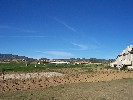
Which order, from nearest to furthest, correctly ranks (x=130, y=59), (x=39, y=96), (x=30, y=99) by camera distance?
(x=30, y=99), (x=39, y=96), (x=130, y=59)

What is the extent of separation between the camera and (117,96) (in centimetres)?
1764

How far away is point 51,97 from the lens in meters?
17.1

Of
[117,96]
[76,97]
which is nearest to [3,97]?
[76,97]

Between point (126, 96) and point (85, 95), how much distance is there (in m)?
2.65

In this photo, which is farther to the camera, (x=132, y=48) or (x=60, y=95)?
(x=132, y=48)

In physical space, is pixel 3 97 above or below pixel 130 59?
below

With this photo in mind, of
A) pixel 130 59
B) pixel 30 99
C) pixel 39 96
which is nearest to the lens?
pixel 30 99

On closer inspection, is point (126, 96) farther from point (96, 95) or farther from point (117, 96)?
point (96, 95)

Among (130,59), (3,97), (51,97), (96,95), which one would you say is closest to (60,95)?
(51,97)

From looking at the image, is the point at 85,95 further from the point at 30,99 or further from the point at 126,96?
the point at 30,99

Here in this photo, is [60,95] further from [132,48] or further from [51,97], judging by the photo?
[132,48]

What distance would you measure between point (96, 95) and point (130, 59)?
43.3m

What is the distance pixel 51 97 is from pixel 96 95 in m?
3.07

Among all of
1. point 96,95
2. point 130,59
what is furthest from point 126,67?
point 96,95
